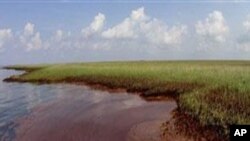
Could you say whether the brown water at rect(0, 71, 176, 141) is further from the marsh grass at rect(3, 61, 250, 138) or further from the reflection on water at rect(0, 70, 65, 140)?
the marsh grass at rect(3, 61, 250, 138)

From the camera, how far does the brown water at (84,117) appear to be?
18047 mm

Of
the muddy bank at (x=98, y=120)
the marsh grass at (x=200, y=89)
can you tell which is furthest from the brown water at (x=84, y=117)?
the marsh grass at (x=200, y=89)

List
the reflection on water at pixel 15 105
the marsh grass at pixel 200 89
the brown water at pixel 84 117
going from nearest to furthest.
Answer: the marsh grass at pixel 200 89 → the brown water at pixel 84 117 → the reflection on water at pixel 15 105

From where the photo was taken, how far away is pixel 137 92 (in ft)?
99.7

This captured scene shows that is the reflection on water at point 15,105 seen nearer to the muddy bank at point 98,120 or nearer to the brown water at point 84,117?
the brown water at point 84,117

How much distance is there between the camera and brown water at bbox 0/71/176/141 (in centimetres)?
1805

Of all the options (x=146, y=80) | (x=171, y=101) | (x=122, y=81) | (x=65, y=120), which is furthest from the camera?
(x=122, y=81)

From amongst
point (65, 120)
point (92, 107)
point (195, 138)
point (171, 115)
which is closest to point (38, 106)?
point (92, 107)

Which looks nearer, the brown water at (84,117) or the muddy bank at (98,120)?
the muddy bank at (98,120)

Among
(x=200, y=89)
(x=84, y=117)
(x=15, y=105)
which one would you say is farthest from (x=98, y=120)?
(x=15, y=105)

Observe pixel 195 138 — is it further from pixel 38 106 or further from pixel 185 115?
pixel 38 106

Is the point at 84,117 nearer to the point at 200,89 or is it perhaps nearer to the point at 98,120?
the point at 98,120

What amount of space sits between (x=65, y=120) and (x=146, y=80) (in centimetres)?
1223

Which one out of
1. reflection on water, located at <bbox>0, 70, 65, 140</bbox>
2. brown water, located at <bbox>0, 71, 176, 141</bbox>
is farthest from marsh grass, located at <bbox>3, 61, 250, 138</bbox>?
reflection on water, located at <bbox>0, 70, 65, 140</bbox>
